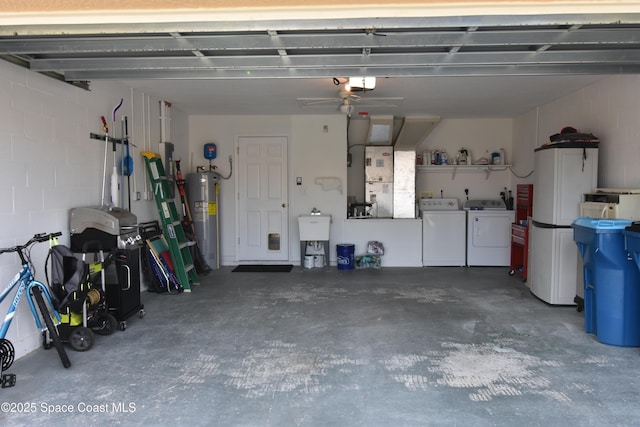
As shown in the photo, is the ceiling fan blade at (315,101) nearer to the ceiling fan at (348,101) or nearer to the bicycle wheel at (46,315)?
the ceiling fan at (348,101)

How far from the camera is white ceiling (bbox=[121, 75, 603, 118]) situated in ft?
15.8

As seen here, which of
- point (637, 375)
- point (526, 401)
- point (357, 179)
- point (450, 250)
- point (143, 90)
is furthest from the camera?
point (357, 179)

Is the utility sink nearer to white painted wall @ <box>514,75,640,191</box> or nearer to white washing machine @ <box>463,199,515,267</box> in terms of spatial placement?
white washing machine @ <box>463,199,515,267</box>

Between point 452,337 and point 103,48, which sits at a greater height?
point 103,48

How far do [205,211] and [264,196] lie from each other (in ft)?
3.49

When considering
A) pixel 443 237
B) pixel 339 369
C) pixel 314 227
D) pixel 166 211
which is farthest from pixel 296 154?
pixel 339 369

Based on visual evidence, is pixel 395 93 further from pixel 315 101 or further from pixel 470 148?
pixel 470 148

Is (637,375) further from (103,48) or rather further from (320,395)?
(103,48)

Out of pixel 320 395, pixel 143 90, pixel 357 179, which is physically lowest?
pixel 320 395

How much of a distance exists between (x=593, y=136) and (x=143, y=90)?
17.5 ft

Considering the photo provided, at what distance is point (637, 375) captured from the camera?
3029mm

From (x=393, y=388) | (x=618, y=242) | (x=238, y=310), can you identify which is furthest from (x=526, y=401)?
(x=238, y=310)

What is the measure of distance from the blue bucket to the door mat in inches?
32.7

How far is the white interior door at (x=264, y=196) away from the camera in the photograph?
7.20 meters
